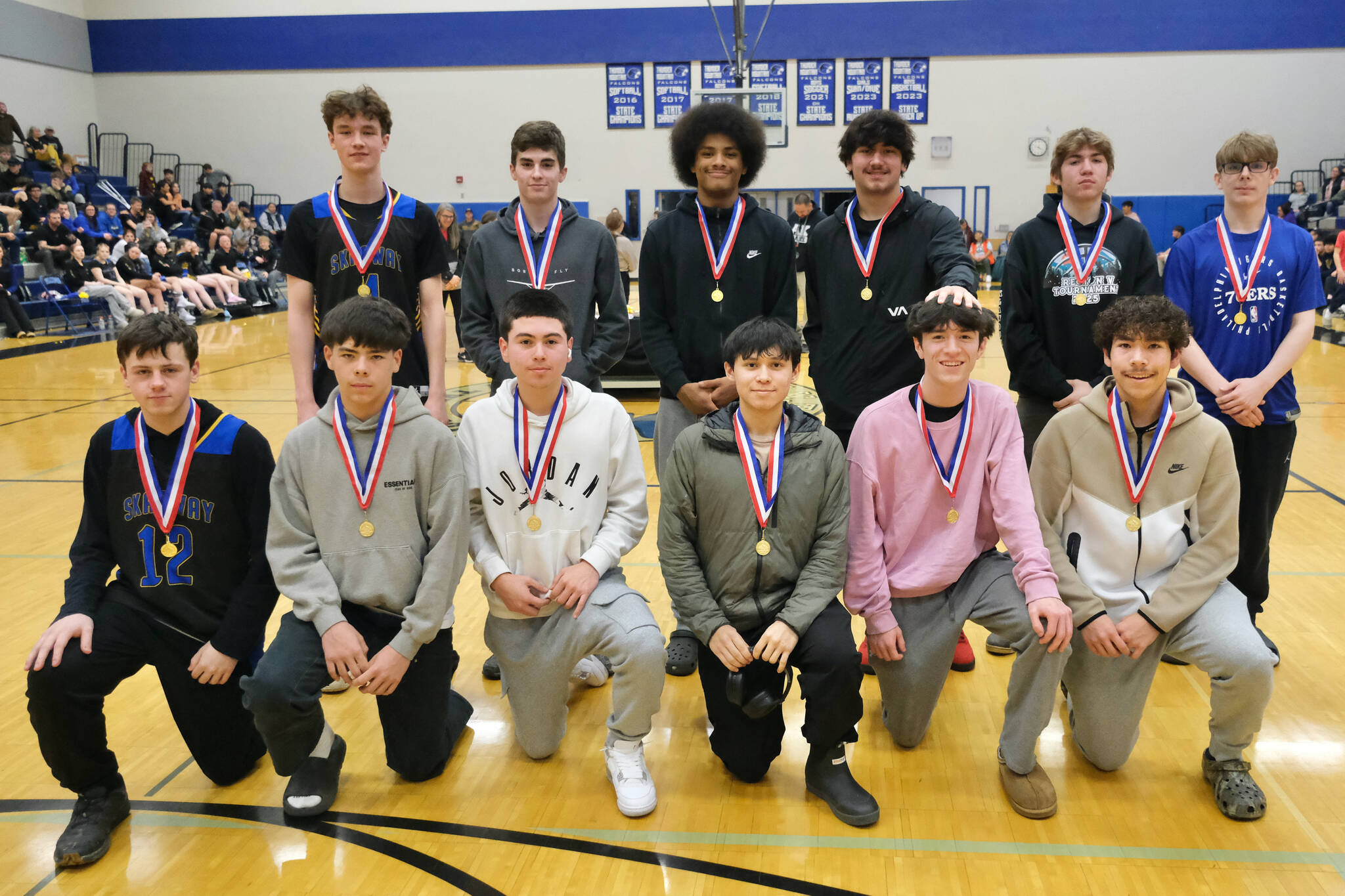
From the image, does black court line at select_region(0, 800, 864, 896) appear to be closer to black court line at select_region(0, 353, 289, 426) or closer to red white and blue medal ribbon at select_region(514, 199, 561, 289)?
red white and blue medal ribbon at select_region(514, 199, 561, 289)

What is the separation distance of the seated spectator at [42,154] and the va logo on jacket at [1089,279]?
17740 millimetres

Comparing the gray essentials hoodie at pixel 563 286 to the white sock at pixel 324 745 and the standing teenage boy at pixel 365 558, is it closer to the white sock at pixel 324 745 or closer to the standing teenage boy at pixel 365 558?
the standing teenage boy at pixel 365 558

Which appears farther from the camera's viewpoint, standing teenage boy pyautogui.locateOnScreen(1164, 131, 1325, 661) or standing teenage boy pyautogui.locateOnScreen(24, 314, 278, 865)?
standing teenage boy pyautogui.locateOnScreen(1164, 131, 1325, 661)

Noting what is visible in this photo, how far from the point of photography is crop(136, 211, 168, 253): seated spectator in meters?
14.2

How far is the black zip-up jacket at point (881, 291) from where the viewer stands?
3111mm

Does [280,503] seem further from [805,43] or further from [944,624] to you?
[805,43]

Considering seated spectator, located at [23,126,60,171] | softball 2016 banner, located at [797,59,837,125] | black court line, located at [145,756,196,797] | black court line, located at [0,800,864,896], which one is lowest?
black court line, located at [0,800,864,896]

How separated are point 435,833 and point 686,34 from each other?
61.6ft

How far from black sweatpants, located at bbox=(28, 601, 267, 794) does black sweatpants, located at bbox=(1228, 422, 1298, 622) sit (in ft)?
10.0

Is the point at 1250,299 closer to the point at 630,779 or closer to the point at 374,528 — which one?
the point at 630,779

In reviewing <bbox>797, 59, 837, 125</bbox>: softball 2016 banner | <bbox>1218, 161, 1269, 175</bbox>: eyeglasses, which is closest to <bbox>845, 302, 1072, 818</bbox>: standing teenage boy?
<bbox>1218, 161, 1269, 175</bbox>: eyeglasses


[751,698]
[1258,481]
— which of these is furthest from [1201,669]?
[751,698]

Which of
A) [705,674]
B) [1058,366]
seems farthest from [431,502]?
[1058,366]

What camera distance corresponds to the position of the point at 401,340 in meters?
2.57
